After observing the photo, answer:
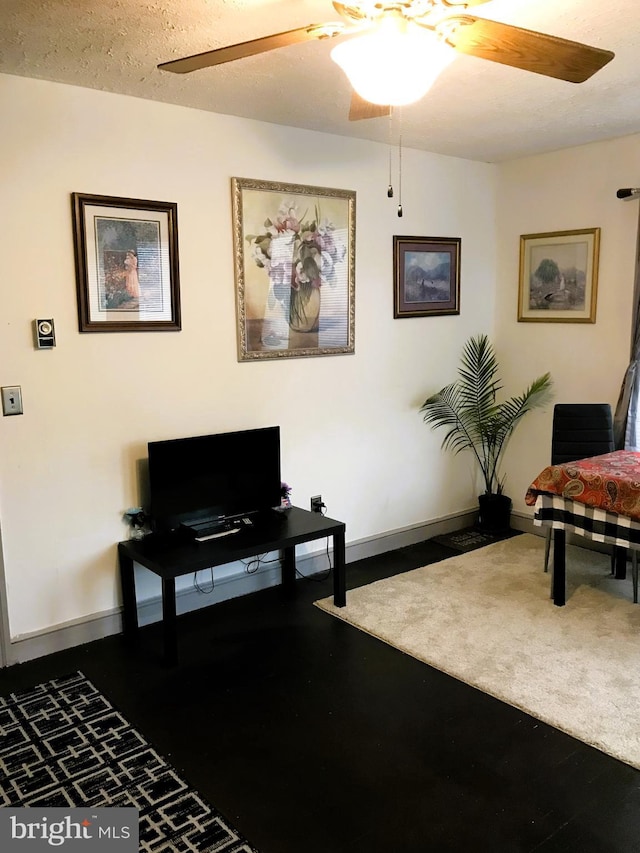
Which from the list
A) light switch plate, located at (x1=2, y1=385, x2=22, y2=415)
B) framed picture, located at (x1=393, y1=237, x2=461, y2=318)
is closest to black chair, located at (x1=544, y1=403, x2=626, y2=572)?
framed picture, located at (x1=393, y1=237, x2=461, y2=318)

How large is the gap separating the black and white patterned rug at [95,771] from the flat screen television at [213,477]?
36.5 inches

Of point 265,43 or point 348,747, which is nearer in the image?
point 265,43

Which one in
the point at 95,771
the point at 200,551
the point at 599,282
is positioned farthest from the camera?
the point at 599,282

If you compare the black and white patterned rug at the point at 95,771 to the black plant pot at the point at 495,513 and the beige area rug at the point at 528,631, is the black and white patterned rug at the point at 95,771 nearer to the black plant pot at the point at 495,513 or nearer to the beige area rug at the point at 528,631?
the beige area rug at the point at 528,631

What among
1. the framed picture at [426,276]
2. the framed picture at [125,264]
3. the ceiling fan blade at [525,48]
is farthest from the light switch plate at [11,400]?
the framed picture at [426,276]

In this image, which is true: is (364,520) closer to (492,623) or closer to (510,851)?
(492,623)

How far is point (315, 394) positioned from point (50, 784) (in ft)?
8.01

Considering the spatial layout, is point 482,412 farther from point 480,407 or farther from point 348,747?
point 348,747

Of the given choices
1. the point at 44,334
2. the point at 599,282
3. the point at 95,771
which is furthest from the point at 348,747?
the point at 599,282

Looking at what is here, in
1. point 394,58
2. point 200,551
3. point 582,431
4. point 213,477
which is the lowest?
point 200,551

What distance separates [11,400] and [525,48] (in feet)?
8.02

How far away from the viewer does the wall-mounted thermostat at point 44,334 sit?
3059 millimetres

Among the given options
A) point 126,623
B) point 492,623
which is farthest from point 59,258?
point 492,623

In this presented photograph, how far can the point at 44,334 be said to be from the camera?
3.08m
